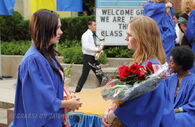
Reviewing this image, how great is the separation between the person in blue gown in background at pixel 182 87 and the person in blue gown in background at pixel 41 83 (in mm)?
1245

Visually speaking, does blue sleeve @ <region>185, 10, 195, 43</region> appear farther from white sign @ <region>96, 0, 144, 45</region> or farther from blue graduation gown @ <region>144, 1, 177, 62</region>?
white sign @ <region>96, 0, 144, 45</region>

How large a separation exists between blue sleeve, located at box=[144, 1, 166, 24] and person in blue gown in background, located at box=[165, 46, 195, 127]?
2618 millimetres

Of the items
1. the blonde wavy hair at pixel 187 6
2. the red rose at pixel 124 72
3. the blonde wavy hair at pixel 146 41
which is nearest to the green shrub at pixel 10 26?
the blonde wavy hair at pixel 187 6

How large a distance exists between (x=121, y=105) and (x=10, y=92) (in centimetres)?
622

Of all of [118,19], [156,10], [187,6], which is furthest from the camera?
[118,19]

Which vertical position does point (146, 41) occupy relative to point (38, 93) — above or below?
above

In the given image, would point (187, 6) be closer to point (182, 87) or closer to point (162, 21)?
point (162, 21)

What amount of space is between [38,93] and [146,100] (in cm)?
87

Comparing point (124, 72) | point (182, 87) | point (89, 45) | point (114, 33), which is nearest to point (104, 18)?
point (114, 33)

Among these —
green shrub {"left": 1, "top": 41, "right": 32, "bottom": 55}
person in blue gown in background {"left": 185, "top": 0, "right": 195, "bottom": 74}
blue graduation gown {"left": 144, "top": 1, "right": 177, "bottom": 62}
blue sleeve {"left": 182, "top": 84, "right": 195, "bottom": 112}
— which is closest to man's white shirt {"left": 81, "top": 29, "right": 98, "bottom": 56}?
blue graduation gown {"left": 144, "top": 1, "right": 177, "bottom": 62}

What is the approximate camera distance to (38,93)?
2.29 metres

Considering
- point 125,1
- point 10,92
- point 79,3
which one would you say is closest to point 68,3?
point 79,3

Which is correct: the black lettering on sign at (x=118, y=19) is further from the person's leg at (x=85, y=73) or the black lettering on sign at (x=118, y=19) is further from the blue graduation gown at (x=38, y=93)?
the blue graduation gown at (x=38, y=93)

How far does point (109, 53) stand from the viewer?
10414mm
